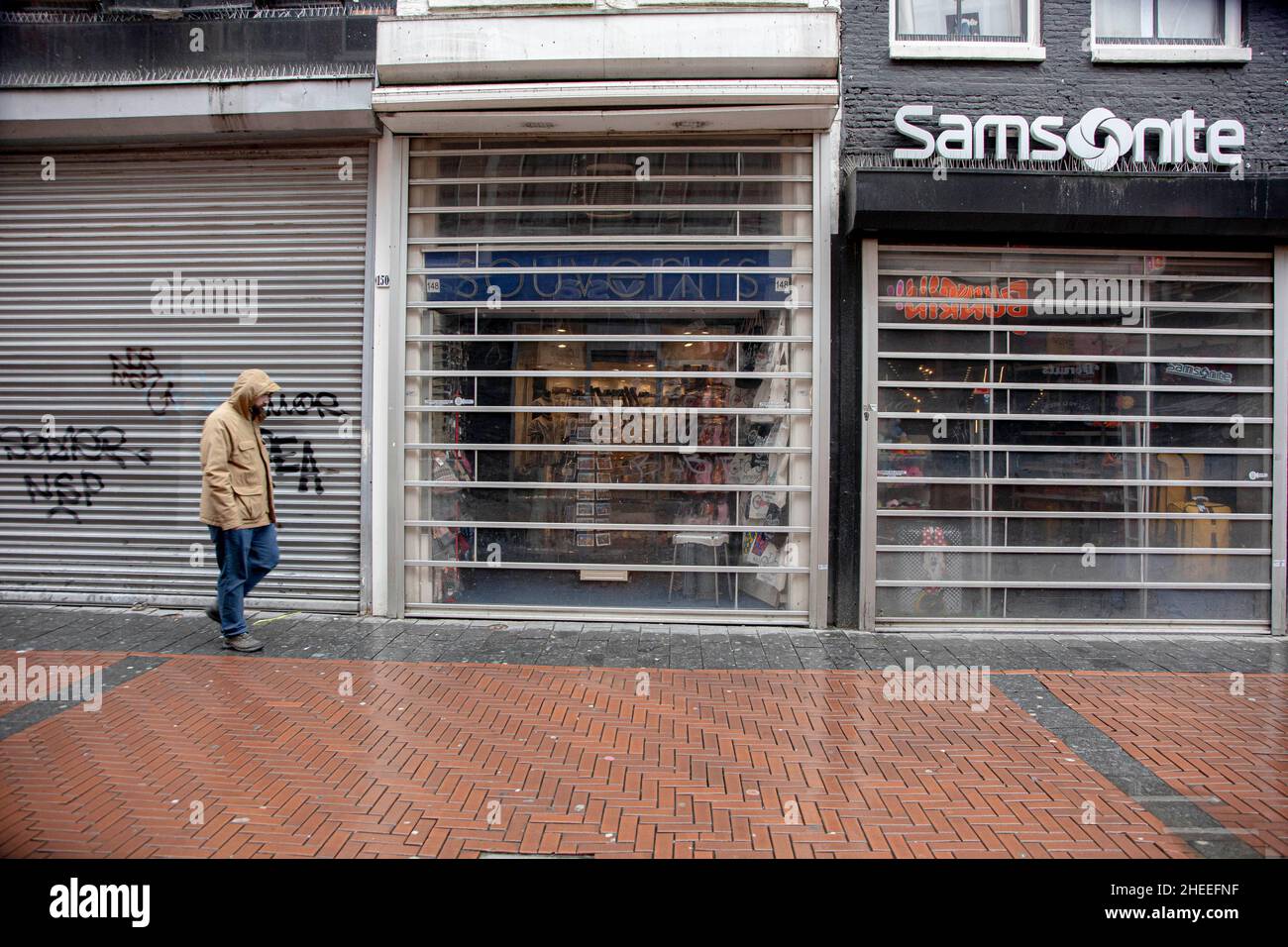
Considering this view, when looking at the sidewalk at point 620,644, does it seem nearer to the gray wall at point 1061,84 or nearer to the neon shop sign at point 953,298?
the neon shop sign at point 953,298

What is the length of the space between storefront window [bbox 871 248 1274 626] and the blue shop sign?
3.82 ft

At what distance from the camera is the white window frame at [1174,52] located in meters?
6.87

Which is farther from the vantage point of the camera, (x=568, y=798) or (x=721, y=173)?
(x=721, y=173)

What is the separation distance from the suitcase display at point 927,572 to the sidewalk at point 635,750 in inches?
20.7

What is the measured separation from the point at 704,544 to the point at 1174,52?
240 inches

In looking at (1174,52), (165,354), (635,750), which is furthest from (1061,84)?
(165,354)

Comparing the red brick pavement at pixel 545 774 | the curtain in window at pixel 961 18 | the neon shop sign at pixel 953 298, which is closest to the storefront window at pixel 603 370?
the neon shop sign at pixel 953 298

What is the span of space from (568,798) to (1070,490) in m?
5.63

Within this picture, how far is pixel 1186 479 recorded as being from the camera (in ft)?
23.5

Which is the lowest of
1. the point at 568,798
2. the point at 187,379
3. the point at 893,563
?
the point at 568,798

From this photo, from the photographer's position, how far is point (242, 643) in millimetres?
5988

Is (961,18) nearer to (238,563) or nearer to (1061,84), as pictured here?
(1061,84)

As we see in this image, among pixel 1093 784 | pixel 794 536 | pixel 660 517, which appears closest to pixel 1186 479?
pixel 794 536

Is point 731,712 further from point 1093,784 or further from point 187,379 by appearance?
point 187,379
